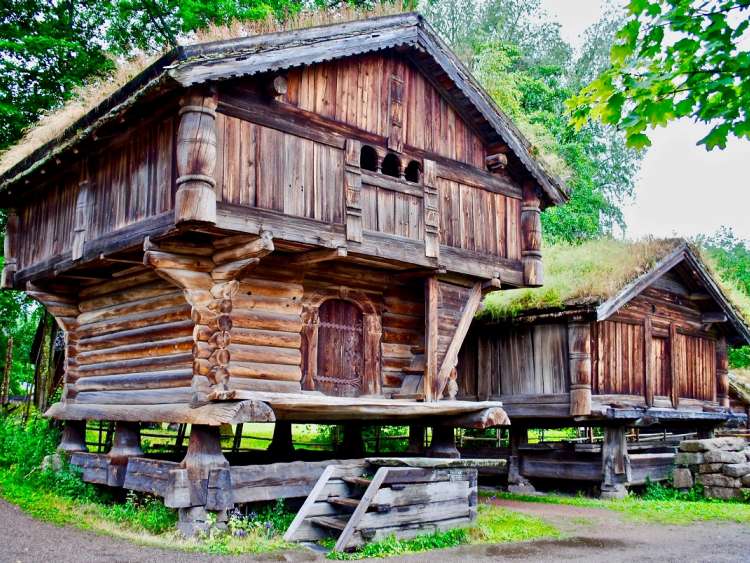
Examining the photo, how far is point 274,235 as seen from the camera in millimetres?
11219

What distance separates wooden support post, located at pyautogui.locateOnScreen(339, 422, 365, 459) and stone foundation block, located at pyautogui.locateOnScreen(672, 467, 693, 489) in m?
7.53

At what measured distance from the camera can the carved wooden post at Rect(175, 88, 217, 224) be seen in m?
10.3

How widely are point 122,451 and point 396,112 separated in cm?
726

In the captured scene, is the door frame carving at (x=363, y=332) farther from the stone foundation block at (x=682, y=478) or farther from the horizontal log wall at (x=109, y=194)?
the stone foundation block at (x=682, y=478)

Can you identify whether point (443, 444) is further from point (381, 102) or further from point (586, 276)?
point (381, 102)

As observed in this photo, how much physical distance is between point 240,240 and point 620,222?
33150mm

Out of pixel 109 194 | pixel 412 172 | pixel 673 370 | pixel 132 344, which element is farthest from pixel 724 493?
pixel 109 194

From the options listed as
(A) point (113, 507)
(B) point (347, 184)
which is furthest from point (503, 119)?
(A) point (113, 507)

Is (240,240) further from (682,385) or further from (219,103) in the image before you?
(682,385)

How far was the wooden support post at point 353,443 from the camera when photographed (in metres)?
16.7

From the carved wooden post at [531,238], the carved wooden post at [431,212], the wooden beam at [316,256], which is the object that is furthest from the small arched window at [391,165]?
the carved wooden post at [531,238]

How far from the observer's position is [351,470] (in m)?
11.6

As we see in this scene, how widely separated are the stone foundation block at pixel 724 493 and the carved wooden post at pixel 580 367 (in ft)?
11.6

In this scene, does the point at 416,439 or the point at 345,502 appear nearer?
the point at 345,502
